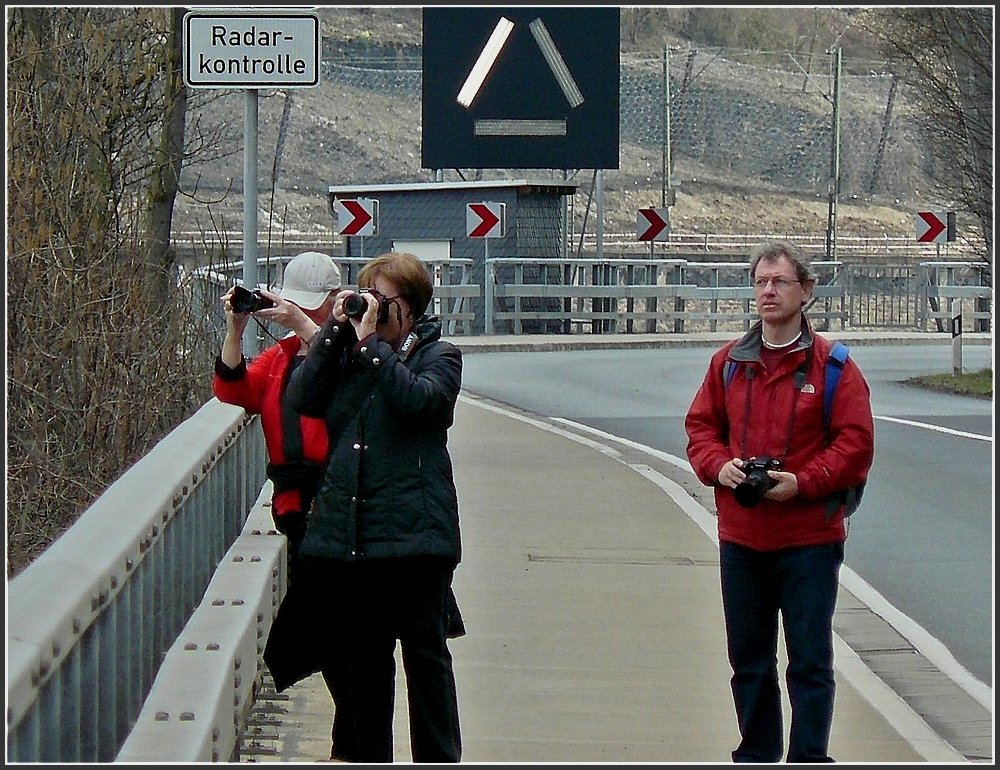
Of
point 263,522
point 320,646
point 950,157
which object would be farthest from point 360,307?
point 950,157

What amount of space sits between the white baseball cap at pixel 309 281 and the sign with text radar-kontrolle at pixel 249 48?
2668 mm

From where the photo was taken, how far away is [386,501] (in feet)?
17.2

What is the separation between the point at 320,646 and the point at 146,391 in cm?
383

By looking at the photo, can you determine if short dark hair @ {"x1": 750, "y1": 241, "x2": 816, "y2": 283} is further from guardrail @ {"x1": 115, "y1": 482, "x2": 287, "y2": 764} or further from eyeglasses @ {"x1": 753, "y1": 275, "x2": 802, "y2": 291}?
guardrail @ {"x1": 115, "y1": 482, "x2": 287, "y2": 764}

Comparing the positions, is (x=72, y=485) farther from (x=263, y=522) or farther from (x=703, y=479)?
(x=703, y=479)

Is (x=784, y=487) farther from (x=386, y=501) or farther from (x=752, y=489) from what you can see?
(x=386, y=501)

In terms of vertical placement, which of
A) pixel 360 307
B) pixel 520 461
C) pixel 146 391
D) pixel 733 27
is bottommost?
pixel 520 461

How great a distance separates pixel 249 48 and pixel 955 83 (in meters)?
16.8

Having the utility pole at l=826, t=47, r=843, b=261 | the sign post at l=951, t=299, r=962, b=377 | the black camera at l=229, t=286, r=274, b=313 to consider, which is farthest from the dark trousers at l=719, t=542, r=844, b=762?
the utility pole at l=826, t=47, r=843, b=261

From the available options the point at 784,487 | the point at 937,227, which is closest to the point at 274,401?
the point at 784,487

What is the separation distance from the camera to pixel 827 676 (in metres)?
5.73

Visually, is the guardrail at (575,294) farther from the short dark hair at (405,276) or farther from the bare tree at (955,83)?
the short dark hair at (405,276)

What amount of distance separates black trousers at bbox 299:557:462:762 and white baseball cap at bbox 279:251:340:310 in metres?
0.81

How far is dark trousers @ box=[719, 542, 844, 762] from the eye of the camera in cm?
565
